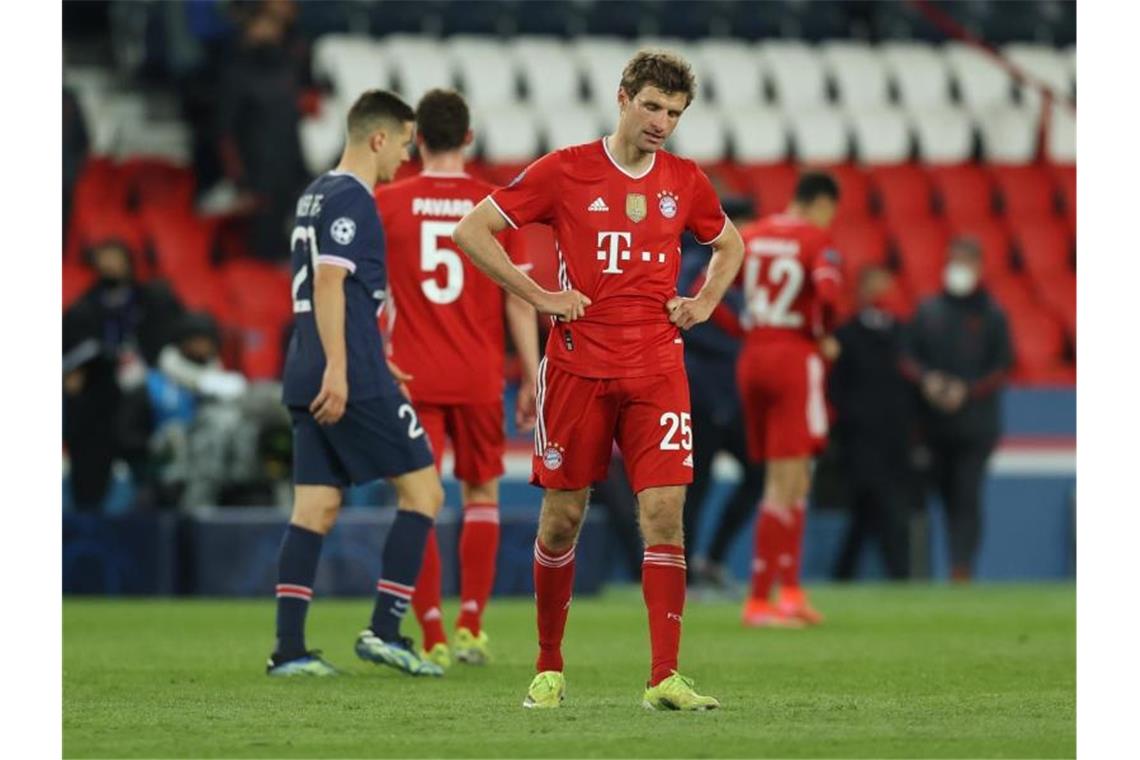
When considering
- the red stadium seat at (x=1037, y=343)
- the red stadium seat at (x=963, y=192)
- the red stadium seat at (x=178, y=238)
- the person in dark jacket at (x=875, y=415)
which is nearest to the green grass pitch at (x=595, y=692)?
the person in dark jacket at (x=875, y=415)

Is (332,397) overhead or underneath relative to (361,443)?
overhead

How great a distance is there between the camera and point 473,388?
28.6 feet

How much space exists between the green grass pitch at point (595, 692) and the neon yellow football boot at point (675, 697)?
77 millimetres

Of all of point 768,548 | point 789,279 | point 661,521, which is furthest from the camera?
point 768,548

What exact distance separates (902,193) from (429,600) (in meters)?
10.5

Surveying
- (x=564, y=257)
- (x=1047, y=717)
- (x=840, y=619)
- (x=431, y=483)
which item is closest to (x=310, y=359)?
(x=431, y=483)

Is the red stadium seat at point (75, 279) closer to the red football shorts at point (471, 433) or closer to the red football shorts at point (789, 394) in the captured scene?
the red football shorts at point (789, 394)

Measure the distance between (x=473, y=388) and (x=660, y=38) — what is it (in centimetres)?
1122

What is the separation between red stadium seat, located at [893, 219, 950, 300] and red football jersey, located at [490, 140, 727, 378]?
10.8 metres

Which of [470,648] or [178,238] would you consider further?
[178,238]

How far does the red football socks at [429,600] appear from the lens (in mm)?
8625

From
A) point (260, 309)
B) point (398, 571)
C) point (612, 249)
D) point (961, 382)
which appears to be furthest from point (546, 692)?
point (260, 309)

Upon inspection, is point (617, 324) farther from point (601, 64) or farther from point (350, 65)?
point (601, 64)

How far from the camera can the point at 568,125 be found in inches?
706
